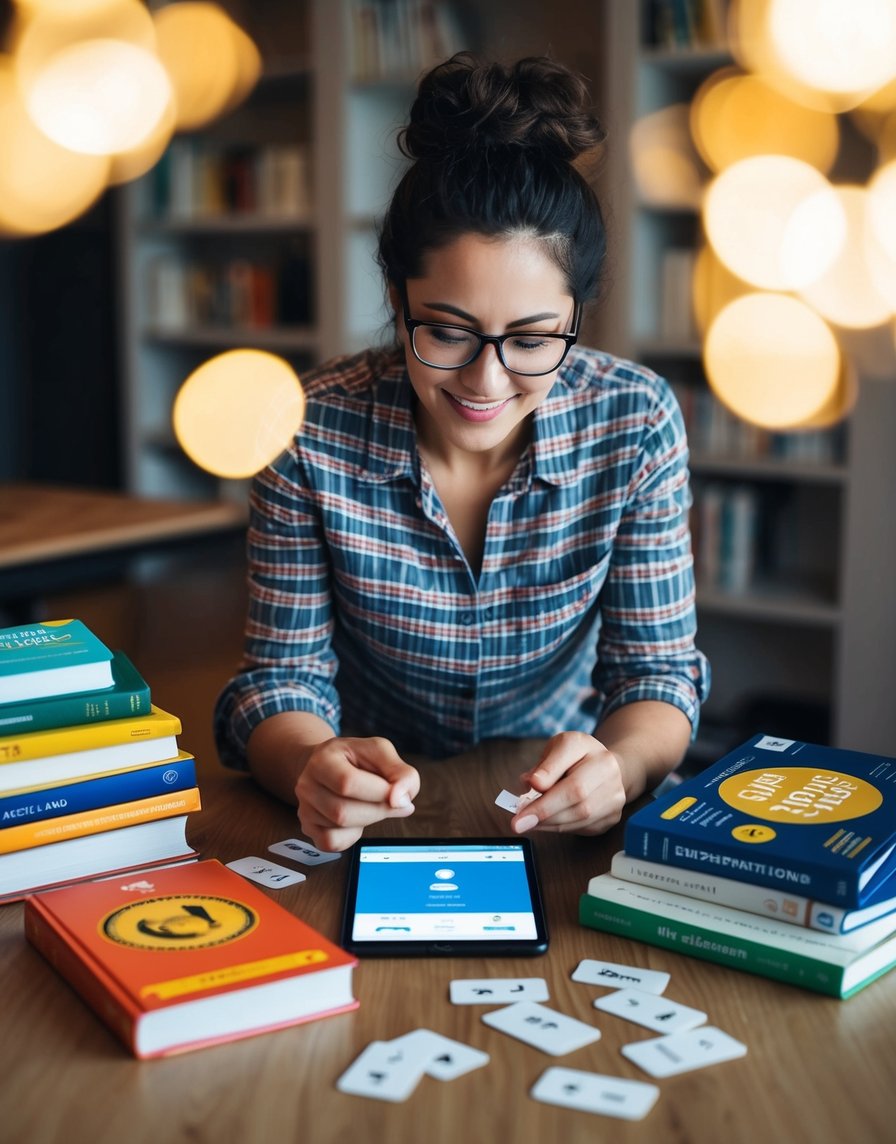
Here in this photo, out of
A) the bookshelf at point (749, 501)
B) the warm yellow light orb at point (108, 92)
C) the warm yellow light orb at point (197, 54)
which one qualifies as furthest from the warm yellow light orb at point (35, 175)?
the bookshelf at point (749, 501)

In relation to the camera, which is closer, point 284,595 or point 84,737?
point 84,737

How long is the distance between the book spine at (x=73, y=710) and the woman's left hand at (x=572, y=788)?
0.34 metres

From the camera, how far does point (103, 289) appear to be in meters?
4.57

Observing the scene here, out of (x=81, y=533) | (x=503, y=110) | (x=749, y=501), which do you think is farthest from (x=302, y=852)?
(x=749, y=501)

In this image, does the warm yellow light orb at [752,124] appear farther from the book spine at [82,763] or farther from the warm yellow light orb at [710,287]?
the book spine at [82,763]

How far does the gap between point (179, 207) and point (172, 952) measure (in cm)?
395

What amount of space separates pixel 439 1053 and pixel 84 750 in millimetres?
406

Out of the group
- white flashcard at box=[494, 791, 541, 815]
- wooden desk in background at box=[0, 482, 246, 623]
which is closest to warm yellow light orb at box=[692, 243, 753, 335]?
wooden desk in background at box=[0, 482, 246, 623]

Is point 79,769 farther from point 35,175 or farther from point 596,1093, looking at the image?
point 35,175

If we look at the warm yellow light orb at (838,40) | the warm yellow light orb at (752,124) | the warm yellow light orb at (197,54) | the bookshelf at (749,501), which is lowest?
the bookshelf at (749,501)

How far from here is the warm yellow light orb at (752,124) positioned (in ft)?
10.5

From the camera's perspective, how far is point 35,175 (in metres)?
4.66

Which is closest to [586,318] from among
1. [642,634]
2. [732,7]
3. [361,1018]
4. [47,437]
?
[642,634]

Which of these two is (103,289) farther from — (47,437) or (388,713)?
(388,713)
